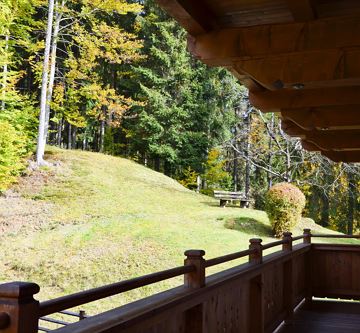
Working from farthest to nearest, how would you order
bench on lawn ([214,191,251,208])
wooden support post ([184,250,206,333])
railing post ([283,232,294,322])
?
bench on lawn ([214,191,251,208]) → railing post ([283,232,294,322]) → wooden support post ([184,250,206,333])

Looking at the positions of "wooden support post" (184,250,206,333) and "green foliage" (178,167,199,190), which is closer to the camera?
"wooden support post" (184,250,206,333)

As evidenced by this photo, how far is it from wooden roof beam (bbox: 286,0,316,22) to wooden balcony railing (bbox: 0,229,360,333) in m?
1.58

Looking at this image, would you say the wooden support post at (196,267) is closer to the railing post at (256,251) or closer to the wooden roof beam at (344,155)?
the railing post at (256,251)

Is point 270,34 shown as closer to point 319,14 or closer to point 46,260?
point 319,14

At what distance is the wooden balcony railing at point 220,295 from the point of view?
59.4 inches

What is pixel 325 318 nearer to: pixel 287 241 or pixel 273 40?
pixel 287 241

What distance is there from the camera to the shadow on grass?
45.3 ft

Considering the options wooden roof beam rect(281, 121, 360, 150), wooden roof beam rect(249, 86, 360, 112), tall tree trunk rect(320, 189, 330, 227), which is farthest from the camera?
tall tree trunk rect(320, 189, 330, 227)

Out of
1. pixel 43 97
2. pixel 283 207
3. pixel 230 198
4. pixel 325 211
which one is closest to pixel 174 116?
pixel 230 198

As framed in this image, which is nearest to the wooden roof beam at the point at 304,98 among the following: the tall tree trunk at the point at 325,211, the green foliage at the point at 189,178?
the green foliage at the point at 189,178

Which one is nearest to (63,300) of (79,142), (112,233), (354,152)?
(354,152)

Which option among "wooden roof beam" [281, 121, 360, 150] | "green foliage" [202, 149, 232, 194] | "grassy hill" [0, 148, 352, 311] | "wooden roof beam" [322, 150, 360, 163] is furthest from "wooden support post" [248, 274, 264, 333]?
"green foliage" [202, 149, 232, 194]

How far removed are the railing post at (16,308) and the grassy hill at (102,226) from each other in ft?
26.2

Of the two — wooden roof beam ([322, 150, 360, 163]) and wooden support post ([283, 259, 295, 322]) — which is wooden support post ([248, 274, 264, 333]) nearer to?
wooden support post ([283, 259, 295, 322])
